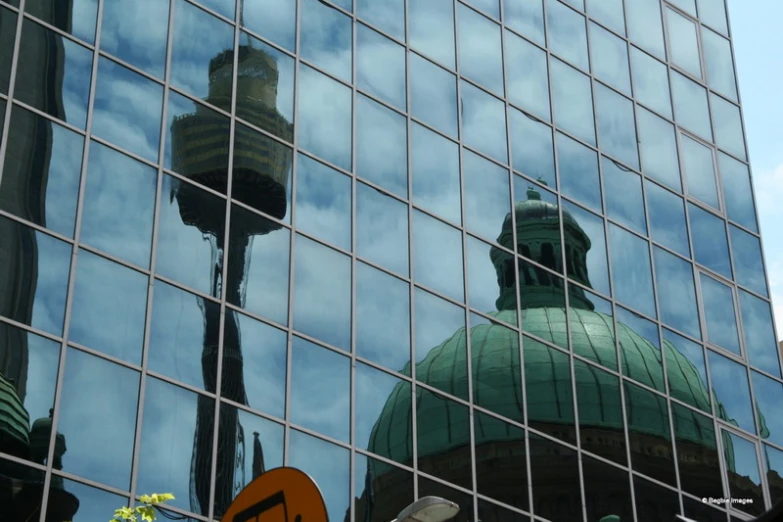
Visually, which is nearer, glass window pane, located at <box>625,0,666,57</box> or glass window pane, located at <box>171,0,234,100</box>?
glass window pane, located at <box>171,0,234,100</box>

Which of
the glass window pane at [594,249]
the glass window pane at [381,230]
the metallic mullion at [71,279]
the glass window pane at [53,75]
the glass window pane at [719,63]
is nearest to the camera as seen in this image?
the metallic mullion at [71,279]

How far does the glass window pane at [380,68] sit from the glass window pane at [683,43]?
38.6 feet

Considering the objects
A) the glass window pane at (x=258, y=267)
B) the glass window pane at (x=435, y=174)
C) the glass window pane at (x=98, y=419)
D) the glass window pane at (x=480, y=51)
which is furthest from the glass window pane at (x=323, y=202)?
the glass window pane at (x=98, y=419)

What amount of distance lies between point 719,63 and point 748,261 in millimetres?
6831

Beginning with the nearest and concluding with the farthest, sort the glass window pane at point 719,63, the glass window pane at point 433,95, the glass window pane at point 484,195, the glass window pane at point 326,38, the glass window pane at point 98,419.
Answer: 1. the glass window pane at point 98,419
2. the glass window pane at point 326,38
3. the glass window pane at point 484,195
4. the glass window pane at point 433,95
5. the glass window pane at point 719,63

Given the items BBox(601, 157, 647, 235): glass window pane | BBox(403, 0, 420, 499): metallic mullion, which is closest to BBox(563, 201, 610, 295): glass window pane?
BBox(601, 157, 647, 235): glass window pane

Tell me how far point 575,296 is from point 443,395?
5.88m

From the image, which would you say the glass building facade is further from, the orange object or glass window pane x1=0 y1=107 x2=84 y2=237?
the orange object

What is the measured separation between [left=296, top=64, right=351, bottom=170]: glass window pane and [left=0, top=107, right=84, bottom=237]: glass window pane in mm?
6352

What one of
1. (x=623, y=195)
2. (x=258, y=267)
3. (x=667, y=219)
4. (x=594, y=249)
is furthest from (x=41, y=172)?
(x=667, y=219)

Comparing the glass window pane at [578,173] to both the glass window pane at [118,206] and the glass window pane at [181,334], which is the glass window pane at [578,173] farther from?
the glass window pane at [118,206]

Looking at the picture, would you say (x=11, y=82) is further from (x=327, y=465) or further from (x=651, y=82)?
(x=651, y=82)

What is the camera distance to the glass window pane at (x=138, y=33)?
104 ft

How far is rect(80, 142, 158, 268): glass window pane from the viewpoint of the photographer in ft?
97.0
